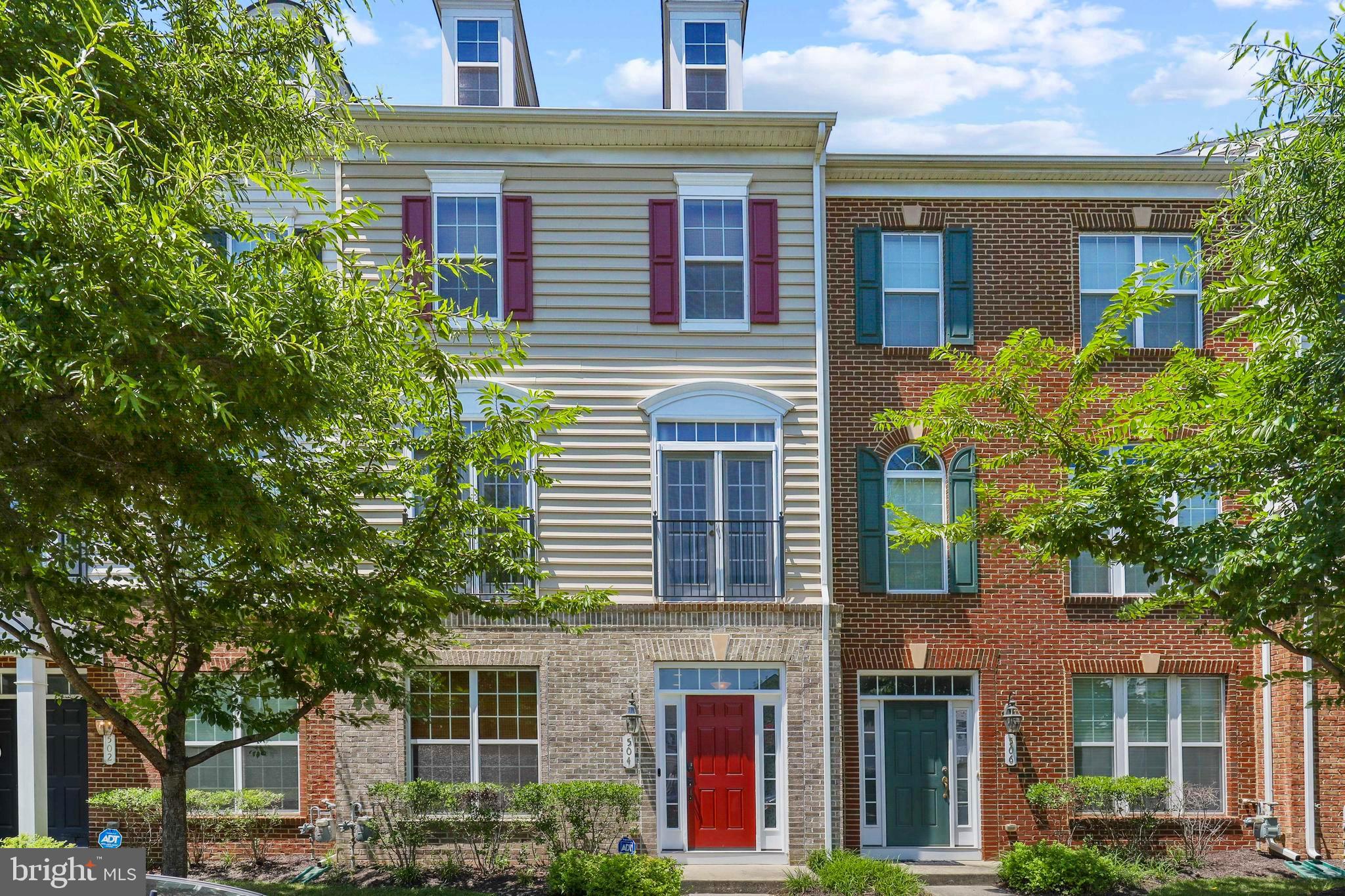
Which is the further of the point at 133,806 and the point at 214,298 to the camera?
the point at 133,806

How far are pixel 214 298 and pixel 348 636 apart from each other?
4332 mm

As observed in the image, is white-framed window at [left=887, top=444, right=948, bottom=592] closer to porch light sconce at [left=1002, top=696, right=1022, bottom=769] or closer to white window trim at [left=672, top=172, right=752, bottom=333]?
porch light sconce at [left=1002, top=696, right=1022, bottom=769]

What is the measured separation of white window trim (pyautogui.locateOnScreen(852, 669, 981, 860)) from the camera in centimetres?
1552

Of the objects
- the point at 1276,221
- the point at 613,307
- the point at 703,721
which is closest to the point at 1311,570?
the point at 1276,221

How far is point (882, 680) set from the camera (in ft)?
51.8

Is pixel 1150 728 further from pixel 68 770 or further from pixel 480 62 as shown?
pixel 68 770

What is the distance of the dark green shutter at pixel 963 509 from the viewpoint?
15.7m

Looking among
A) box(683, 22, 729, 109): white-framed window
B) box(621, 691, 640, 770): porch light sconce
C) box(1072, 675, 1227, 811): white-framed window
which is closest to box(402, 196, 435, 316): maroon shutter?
box(683, 22, 729, 109): white-framed window

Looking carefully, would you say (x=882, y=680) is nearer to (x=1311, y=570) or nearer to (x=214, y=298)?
(x=1311, y=570)

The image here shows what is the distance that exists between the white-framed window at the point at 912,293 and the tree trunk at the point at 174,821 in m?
10.1

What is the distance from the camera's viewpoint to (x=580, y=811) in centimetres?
1458

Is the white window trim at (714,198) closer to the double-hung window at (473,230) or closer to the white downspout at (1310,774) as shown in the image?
the double-hung window at (473,230)

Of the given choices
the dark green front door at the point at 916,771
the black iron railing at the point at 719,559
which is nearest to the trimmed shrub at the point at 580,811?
the black iron railing at the point at 719,559

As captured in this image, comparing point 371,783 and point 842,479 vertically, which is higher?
point 842,479
